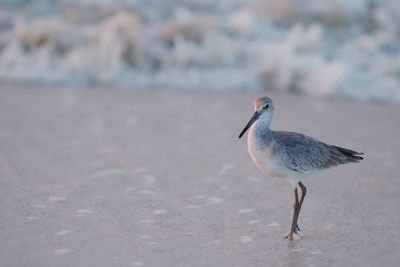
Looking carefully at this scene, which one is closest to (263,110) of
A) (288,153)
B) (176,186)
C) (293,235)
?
(288,153)

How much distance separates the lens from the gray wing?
5023mm

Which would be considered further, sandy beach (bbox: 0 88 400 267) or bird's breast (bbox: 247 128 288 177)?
bird's breast (bbox: 247 128 288 177)

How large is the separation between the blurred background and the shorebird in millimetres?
4098

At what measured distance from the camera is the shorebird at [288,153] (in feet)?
16.4

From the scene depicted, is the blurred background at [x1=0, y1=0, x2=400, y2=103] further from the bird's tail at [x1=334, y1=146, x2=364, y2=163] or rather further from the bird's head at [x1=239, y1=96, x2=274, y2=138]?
the bird's head at [x1=239, y1=96, x2=274, y2=138]

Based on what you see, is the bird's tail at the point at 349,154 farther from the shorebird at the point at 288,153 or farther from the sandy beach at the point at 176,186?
the sandy beach at the point at 176,186

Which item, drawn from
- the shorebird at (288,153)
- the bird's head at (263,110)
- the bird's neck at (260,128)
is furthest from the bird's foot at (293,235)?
the bird's head at (263,110)

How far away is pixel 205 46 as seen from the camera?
401 inches

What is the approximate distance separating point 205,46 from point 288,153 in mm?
5363

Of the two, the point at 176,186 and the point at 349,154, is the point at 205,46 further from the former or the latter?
the point at 349,154

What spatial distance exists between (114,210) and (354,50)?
6166mm

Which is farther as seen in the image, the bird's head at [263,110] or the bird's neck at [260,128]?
the bird's head at [263,110]

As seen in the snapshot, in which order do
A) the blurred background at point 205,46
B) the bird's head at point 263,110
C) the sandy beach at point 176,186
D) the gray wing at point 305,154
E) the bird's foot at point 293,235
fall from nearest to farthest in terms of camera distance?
the sandy beach at point 176,186 → the bird's foot at point 293,235 → the gray wing at point 305,154 → the bird's head at point 263,110 → the blurred background at point 205,46

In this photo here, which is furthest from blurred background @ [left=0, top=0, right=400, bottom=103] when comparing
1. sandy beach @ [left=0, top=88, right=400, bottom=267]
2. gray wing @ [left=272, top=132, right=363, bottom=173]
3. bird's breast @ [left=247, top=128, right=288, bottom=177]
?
bird's breast @ [left=247, top=128, right=288, bottom=177]
